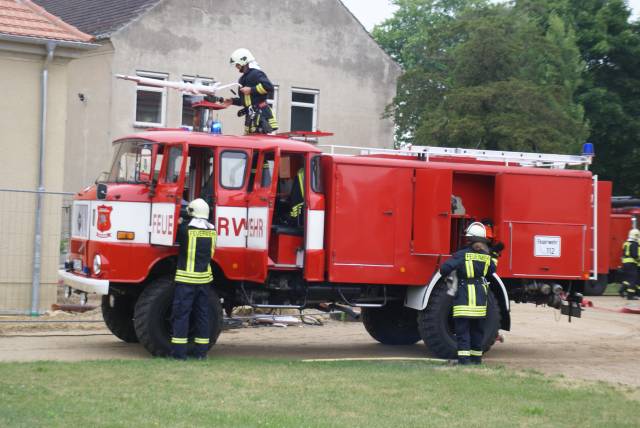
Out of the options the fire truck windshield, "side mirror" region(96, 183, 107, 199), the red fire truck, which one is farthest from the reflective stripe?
"side mirror" region(96, 183, 107, 199)

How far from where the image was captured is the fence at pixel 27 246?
56.9ft

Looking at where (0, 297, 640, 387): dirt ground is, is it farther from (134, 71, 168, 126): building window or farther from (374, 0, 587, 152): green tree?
(134, 71, 168, 126): building window

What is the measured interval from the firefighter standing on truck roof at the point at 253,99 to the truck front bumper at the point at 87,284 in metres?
3.00

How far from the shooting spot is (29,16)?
18547mm

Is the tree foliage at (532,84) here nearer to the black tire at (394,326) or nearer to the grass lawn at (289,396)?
the black tire at (394,326)

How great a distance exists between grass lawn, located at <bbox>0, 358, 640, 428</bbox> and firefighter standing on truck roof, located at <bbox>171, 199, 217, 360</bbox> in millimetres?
426

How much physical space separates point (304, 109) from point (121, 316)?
780 inches

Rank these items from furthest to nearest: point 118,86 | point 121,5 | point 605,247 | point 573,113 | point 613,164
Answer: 1. point 613,164
2. point 573,113
3. point 121,5
4. point 118,86
5. point 605,247

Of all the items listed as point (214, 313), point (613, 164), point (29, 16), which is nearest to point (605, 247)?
point (214, 313)

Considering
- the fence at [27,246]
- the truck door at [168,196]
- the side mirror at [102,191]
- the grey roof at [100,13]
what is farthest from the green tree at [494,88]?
the side mirror at [102,191]

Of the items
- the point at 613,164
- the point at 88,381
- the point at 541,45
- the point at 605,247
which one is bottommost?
the point at 88,381

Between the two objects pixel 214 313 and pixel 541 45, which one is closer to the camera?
pixel 214 313

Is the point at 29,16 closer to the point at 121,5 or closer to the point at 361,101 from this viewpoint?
the point at 121,5

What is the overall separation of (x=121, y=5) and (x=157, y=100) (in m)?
3.24
